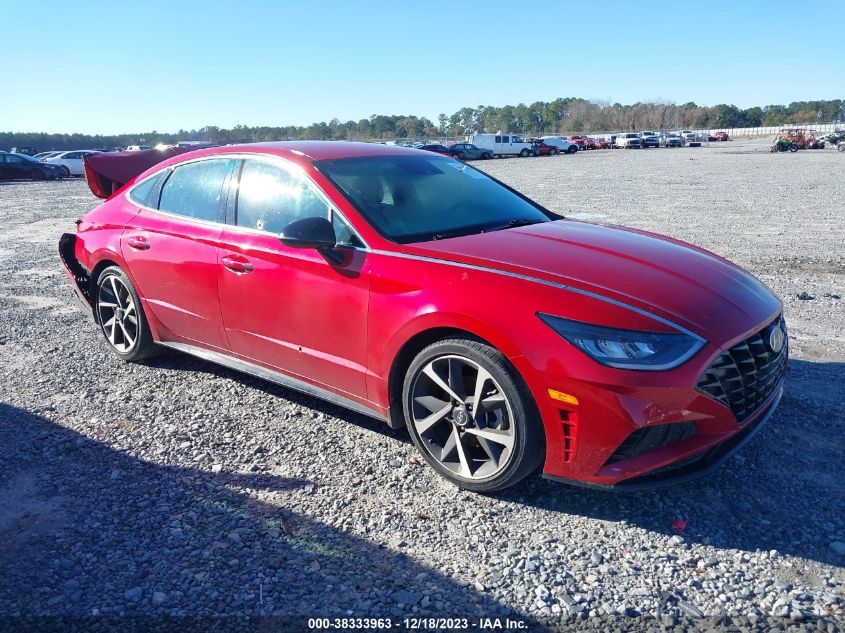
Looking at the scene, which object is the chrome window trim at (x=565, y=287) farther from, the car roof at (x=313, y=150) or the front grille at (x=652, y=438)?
the car roof at (x=313, y=150)

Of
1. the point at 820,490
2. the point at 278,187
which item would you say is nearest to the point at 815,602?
the point at 820,490

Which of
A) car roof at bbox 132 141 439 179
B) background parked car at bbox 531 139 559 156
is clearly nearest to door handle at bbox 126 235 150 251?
car roof at bbox 132 141 439 179

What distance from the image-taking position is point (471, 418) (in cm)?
337

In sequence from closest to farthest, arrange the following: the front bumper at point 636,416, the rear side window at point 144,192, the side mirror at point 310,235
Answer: the front bumper at point 636,416, the side mirror at point 310,235, the rear side window at point 144,192

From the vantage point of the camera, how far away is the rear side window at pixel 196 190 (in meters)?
4.65

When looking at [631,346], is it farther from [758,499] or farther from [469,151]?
[469,151]

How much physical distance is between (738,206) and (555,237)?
39.5 feet

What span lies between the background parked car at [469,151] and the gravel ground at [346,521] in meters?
46.7

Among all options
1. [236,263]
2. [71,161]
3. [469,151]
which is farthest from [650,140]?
[236,263]

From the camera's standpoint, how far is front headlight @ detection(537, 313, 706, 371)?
9.70 ft

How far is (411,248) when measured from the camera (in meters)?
3.65

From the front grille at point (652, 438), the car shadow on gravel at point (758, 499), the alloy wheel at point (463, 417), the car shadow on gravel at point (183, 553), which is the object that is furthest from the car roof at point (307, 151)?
the front grille at point (652, 438)

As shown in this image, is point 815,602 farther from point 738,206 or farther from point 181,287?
point 738,206

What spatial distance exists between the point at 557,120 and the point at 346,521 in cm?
16432
